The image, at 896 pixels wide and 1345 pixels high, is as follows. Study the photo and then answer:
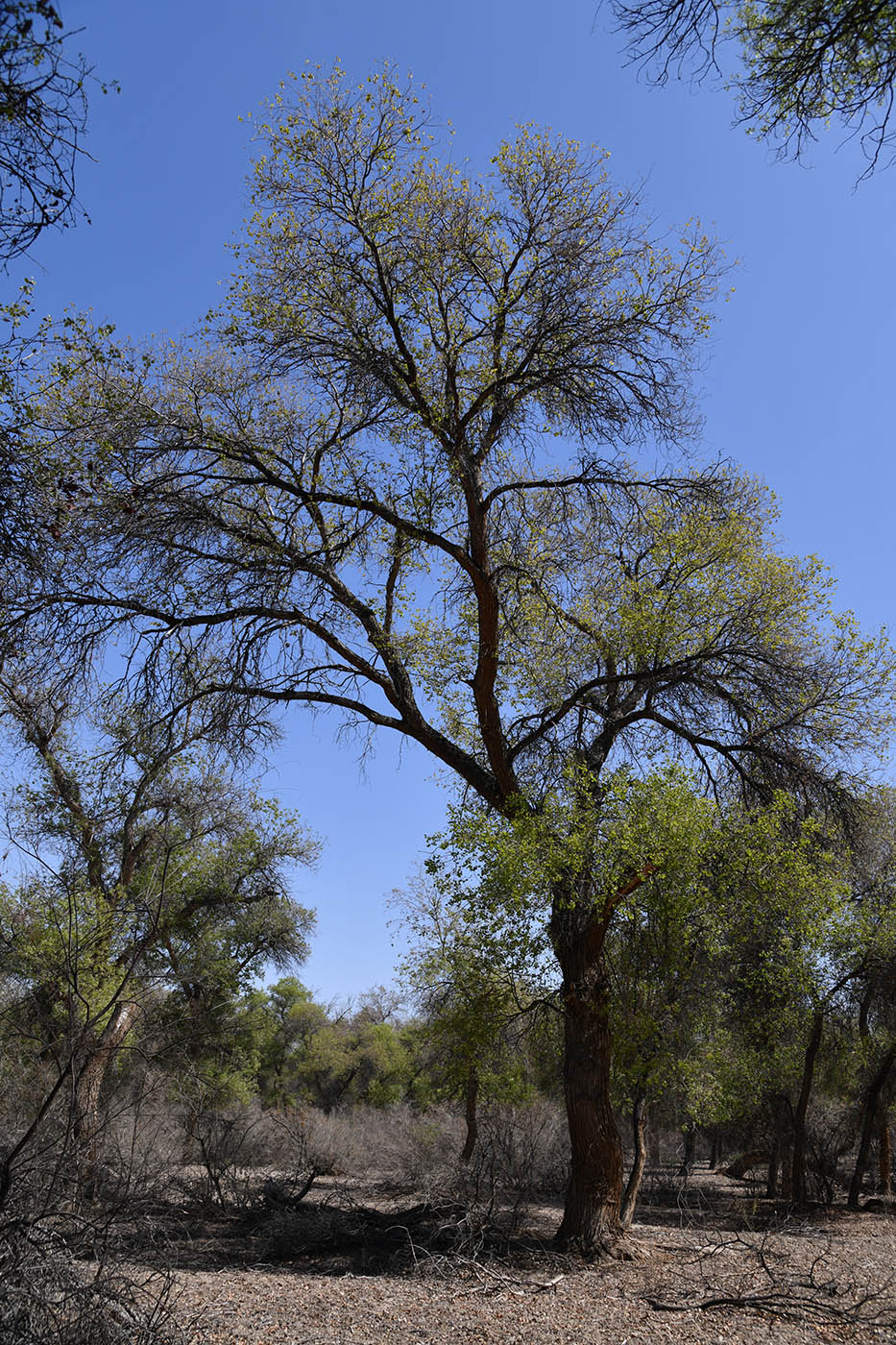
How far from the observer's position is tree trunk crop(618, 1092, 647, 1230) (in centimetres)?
977

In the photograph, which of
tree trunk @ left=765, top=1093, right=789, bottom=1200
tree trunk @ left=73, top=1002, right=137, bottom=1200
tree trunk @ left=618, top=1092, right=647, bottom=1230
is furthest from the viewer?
tree trunk @ left=765, top=1093, right=789, bottom=1200

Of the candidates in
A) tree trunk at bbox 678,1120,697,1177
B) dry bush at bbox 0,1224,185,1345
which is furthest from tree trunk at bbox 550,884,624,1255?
tree trunk at bbox 678,1120,697,1177

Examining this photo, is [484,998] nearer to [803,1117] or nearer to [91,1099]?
[91,1099]

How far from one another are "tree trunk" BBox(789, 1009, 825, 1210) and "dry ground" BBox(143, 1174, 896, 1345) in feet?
18.2

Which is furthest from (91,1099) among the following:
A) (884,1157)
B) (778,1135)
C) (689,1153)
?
(689,1153)

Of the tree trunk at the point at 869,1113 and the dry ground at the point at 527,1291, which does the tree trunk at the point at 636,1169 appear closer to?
the dry ground at the point at 527,1291

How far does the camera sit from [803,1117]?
651 inches

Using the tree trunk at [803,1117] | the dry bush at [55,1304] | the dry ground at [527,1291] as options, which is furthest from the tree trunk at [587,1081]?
the tree trunk at [803,1117]

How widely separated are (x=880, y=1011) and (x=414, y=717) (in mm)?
11862

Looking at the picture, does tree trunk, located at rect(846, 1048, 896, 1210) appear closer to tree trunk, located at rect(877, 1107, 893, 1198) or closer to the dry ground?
tree trunk, located at rect(877, 1107, 893, 1198)

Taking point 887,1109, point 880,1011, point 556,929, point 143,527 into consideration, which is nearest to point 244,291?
point 143,527

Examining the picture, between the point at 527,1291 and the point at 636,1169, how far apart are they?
316 cm

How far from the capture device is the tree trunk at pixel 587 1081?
29.7ft

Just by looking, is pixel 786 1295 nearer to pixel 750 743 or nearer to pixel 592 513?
Answer: pixel 750 743
